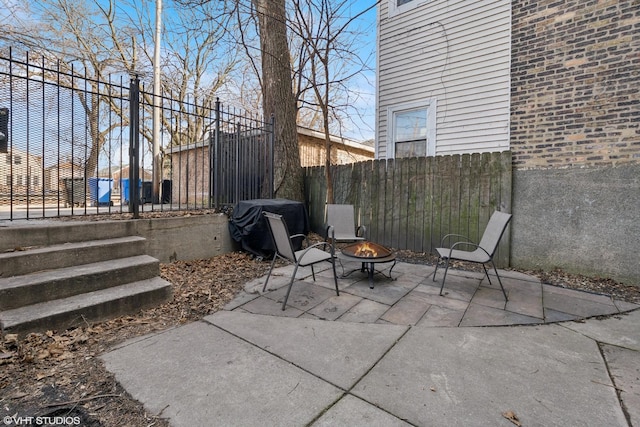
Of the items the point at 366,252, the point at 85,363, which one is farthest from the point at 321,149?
the point at 85,363

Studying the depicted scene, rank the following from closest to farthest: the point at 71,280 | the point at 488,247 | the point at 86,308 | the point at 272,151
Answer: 1. the point at 86,308
2. the point at 71,280
3. the point at 488,247
4. the point at 272,151

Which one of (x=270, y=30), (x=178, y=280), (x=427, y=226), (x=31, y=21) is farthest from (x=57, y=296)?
(x=31, y=21)

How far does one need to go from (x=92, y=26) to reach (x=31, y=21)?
13.3 feet

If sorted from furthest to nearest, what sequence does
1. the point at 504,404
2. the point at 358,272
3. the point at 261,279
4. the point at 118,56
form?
the point at 118,56, the point at 358,272, the point at 261,279, the point at 504,404

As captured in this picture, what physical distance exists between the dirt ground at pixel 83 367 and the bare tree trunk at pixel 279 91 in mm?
3304

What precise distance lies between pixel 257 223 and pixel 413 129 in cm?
418

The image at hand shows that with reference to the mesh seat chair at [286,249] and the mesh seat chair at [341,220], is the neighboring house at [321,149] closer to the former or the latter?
the mesh seat chair at [341,220]

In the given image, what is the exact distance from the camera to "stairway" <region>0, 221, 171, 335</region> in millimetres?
2393

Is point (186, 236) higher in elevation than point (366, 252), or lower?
higher

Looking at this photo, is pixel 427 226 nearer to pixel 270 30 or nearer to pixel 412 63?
pixel 412 63

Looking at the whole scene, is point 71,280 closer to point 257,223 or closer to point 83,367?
point 83,367

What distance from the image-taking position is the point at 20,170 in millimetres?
4445

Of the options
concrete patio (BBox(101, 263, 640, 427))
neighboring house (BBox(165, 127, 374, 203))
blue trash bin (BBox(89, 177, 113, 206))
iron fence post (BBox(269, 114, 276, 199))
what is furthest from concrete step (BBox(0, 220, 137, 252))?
blue trash bin (BBox(89, 177, 113, 206))

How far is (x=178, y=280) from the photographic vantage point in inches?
147
